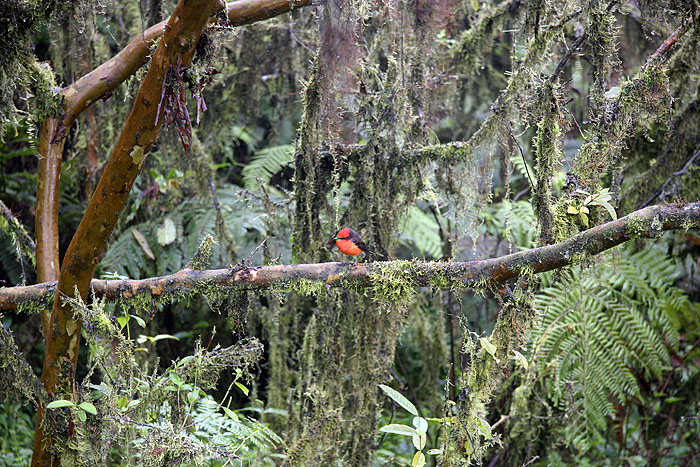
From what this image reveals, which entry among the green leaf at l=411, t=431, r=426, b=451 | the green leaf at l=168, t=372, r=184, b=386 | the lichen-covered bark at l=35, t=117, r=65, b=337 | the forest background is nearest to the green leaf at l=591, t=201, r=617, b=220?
the forest background

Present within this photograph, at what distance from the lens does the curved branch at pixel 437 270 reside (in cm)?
172

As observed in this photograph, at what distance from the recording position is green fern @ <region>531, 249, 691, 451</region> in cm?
388

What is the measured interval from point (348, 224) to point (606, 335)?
2.30 m

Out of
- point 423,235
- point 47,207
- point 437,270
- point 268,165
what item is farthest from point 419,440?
point 268,165

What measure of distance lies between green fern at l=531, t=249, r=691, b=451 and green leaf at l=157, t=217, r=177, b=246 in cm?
248

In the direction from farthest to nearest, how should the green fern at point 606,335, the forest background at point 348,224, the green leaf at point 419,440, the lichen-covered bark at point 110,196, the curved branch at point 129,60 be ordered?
the green fern at point 606,335 → the curved branch at point 129,60 → the forest background at point 348,224 → the green leaf at point 419,440 → the lichen-covered bark at point 110,196

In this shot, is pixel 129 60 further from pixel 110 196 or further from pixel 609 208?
pixel 609 208

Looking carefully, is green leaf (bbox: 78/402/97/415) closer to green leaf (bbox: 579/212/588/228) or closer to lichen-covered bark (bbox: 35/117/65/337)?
lichen-covered bark (bbox: 35/117/65/337)

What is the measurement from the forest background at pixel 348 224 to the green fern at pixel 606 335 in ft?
0.06

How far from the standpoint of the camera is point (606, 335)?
401 cm

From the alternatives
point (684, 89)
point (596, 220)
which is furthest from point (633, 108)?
point (684, 89)

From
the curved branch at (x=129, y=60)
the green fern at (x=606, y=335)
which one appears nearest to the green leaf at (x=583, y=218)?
the curved branch at (x=129, y=60)

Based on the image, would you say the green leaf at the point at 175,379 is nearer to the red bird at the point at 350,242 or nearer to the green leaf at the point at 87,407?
the green leaf at the point at 87,407

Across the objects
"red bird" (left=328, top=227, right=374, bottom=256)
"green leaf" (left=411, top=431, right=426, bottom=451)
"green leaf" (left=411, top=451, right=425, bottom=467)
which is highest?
"red bird" (left=328, top=227, right=374, bottom=256)
